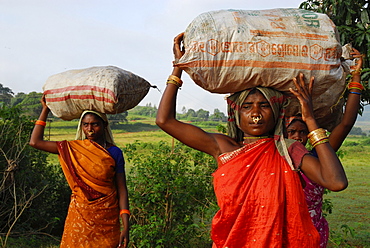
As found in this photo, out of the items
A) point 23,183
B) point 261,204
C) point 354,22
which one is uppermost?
point 354,22

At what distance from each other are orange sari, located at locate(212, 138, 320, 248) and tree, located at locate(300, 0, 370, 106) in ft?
9.75

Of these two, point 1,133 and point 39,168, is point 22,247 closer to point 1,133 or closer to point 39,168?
point 39,168

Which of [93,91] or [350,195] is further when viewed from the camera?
[350,195]

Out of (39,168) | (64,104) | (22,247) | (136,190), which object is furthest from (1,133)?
(64,104)

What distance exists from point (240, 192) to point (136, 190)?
3191 mm

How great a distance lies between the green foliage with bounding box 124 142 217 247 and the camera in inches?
197

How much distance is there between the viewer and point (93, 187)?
132 inches

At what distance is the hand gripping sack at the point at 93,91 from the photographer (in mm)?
3279

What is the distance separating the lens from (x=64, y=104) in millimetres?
3453

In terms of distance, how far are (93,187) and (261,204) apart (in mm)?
1804

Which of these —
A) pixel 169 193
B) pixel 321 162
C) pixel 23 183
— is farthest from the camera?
pixel 23 183

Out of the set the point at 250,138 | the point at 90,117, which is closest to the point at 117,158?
the point at 90,117

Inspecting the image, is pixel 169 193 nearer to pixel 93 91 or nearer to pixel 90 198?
pixel 90 198

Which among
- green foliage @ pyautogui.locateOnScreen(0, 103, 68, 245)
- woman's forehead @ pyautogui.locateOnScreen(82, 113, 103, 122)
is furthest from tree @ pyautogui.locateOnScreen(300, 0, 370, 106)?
green foliage @ pyautogui.locateOnScreen(0, 103, 68, 245)
